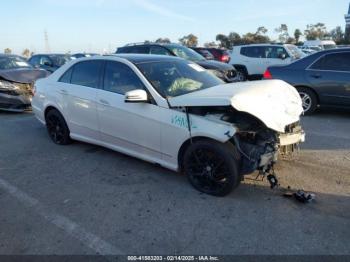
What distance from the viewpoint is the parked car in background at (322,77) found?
7.30m

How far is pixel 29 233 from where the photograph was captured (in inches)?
129

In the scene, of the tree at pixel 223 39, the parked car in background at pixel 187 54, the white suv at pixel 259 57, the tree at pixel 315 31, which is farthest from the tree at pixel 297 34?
the parked car in background at pixel 187 54

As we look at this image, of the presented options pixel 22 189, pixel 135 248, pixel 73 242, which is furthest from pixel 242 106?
pixel 22 189

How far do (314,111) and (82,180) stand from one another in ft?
20.2

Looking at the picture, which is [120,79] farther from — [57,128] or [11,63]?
[11,63]

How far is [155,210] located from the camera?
3.65m

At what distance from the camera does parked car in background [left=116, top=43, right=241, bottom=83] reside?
998cm

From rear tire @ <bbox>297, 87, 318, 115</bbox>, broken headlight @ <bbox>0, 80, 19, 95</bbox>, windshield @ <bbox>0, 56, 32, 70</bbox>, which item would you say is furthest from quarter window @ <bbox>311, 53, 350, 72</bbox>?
windshield @ <bbox>0, 56, 32, 70</bbox>

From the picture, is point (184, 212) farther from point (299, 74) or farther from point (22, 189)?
point (299, 74)

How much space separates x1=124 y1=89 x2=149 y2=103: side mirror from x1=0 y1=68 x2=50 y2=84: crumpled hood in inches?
235

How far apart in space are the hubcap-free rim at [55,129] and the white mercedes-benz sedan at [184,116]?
17.2 inches

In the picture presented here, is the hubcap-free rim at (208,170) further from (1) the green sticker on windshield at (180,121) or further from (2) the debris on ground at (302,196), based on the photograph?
(2) the debris on ground at (302,196)

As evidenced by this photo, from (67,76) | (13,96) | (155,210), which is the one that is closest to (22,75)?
(13,96)

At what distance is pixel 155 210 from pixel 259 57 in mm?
11652
